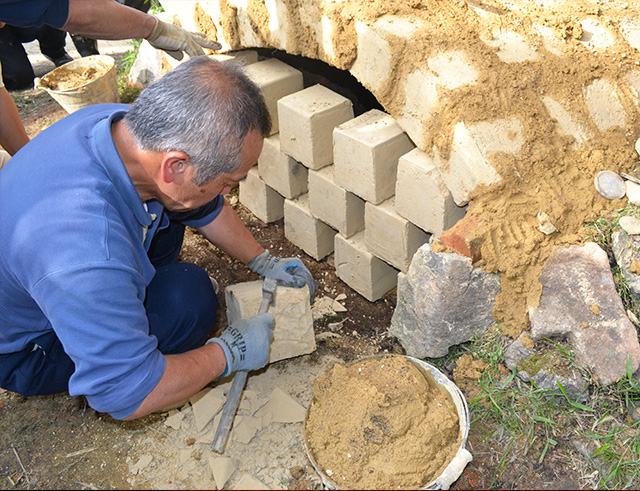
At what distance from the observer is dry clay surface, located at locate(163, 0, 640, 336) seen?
8.42 feet

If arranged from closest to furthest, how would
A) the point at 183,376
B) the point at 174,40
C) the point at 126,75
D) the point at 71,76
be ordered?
the point at 183,376 < the point at 174,40 < the point at 71,76 < the point at 126,75

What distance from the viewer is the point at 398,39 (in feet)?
8.77

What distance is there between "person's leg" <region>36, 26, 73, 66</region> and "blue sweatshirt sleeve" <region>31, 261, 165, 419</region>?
4.26 meters

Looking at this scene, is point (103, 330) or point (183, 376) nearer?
point (103, 330)

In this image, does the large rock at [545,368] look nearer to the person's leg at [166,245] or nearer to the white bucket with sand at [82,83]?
the person's leg at [166,245]

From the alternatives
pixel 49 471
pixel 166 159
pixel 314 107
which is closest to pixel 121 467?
pixel 49 471

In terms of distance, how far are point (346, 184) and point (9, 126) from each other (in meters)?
1.99

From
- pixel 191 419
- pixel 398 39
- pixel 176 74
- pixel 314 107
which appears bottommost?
pixel 191 419

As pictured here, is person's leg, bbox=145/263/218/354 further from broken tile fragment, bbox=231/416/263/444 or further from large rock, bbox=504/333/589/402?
large rock, bbox=504/333/589/402

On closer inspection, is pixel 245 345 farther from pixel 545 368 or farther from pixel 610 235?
pixel 610 235

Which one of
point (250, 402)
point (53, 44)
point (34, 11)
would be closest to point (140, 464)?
point (250, 402)

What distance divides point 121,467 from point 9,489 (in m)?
0.41

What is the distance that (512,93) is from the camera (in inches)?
104

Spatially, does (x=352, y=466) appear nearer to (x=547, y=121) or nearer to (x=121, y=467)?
(x=121, y=467)
